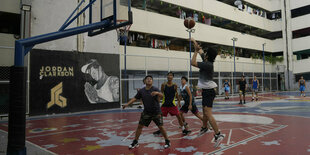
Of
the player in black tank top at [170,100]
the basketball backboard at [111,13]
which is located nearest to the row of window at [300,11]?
the basketball backboard at [111,13]

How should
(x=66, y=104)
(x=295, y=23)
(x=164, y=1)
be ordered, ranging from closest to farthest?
(x=66, y=104) → (x=164, y=1) → (x=295, y=23)

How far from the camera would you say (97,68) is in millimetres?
14281

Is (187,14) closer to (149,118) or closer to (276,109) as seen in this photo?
(276,109)

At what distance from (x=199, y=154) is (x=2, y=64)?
12.0 meters

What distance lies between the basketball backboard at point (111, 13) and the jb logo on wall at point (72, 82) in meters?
6.18

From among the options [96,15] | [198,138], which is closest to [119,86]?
[96,15]

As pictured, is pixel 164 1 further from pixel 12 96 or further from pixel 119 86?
pixel 12 96

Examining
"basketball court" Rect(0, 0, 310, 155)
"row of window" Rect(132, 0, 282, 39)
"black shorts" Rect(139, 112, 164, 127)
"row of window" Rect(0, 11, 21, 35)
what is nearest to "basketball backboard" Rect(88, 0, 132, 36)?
"basketball court" Rect(0, 0, 310, 155)

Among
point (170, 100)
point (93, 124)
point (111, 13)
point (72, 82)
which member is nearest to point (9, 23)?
point (72, 82)

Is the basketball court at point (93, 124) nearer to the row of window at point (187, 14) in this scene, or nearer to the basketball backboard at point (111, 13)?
the basketball backboard at point (111, 13)

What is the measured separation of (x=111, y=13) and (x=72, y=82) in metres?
7.72

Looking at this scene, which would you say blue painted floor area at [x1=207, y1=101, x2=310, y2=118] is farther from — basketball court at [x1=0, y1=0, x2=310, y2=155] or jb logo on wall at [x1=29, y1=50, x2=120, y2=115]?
jb logo on wall at [x1=29, y1=50, x2=120, y2=115]

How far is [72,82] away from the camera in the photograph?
13.2m

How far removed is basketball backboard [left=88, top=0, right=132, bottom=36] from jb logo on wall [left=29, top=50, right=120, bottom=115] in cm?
618
